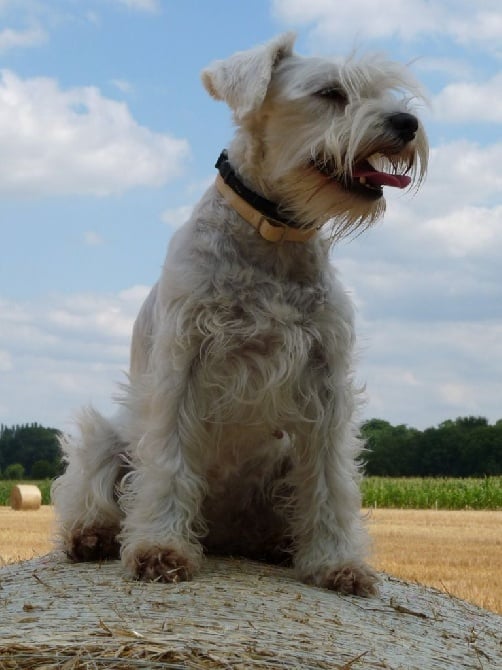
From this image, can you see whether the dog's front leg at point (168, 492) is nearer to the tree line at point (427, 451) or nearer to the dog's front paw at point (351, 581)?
the dog's front paw at point (351, 581)

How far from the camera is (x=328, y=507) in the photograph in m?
4.75

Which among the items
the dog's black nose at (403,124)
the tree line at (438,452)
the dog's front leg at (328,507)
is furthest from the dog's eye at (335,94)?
the tree line at (438,452)

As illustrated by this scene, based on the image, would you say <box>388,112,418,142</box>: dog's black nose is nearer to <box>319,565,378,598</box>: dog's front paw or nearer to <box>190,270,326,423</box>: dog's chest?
<box>190,270,326,423</box>: dog's chest

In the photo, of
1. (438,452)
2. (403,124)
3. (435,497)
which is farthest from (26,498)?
(403,124)

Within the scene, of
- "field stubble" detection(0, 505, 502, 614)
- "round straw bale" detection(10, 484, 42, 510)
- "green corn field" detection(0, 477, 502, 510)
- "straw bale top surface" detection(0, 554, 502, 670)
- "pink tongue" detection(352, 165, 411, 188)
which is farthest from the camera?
"green corn field" detection(0, 477, 502, 510)

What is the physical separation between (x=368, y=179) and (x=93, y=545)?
2.23m

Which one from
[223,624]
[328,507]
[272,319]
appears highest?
[272,319]

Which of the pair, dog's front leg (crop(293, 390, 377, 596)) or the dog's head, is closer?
the dog's head

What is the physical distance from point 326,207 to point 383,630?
174cm

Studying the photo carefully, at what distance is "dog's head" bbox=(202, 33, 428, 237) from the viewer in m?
4.23

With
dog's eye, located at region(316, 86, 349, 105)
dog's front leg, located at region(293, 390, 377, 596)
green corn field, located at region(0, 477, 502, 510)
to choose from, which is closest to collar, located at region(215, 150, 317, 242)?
dog's eye, located at region(316, 86, 349, 105)

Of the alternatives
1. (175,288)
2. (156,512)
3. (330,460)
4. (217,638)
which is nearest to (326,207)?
(175,288)

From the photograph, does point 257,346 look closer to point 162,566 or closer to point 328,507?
point 328,507

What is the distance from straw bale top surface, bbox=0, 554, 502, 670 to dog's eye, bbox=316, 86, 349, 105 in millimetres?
2078
